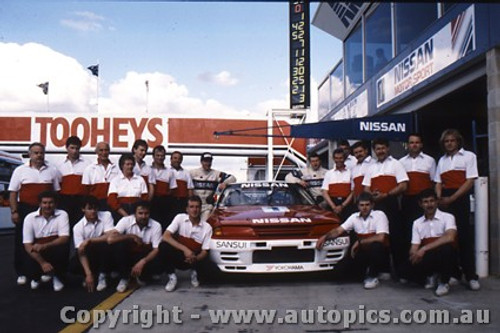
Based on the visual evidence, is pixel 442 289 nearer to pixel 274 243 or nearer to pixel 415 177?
pixel 415 177

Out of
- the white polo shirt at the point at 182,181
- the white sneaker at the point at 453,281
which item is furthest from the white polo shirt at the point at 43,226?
the white sneaker at the point at 453,281

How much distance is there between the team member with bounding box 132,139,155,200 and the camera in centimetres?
645

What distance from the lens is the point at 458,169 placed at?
535 centimetres

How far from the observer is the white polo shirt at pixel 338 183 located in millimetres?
6621

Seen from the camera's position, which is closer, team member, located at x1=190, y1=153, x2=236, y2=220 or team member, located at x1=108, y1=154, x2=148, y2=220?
team member, located at x1=108, y1=154, x2=148, y2=220

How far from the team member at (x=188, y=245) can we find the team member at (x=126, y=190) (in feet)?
2.39

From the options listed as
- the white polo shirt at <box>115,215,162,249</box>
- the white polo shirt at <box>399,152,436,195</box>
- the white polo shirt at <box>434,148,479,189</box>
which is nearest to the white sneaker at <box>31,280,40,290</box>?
the white polo shirt at <box>115,215,162,249</box>

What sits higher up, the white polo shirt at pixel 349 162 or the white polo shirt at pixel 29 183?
the white polo shirt at pixel 349 162

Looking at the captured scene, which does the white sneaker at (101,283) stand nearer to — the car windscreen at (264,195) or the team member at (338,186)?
the car windscreen at (264,195)

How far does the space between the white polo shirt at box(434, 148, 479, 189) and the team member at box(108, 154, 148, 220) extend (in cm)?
353

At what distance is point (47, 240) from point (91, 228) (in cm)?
48

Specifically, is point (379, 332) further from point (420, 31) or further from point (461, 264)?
point (420, 31)

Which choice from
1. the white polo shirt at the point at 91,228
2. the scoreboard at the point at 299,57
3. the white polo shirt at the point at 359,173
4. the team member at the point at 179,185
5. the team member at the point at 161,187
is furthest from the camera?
the scoreboard at the point at 299,57

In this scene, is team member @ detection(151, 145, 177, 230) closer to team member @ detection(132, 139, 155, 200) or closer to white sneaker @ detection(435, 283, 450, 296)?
team member @ detection(132, 139, 155, 200)
